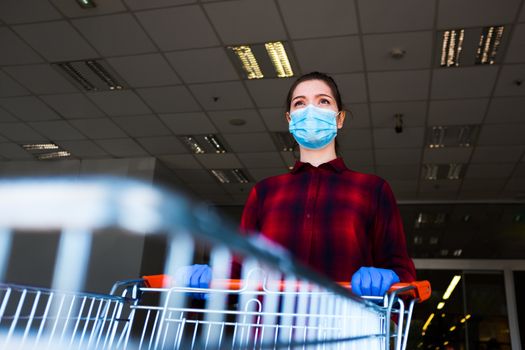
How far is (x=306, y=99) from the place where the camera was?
1634 millimetres

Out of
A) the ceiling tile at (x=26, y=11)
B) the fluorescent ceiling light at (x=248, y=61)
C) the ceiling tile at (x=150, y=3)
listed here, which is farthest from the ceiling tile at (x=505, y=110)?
the ceiling tile at (x=26, y=11)

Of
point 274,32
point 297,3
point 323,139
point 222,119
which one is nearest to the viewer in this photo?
point 323,139

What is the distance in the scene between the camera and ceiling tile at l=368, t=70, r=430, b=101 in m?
4.85

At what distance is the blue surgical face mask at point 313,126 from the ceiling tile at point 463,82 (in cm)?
356

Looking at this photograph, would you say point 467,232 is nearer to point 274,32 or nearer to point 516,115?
point 516,115

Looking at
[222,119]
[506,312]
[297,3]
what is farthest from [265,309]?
[506,312]

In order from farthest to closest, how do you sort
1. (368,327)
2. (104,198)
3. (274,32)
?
(274,32)
(368,327)
(104,198)

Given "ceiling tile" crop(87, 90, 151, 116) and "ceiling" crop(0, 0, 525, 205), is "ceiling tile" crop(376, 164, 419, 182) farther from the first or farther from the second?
"ceiling tile" crop(87, 90, 151, 116)

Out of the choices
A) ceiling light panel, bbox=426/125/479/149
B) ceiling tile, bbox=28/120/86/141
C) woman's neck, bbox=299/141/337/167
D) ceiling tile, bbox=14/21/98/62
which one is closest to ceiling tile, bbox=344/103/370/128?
ceiling light panel, bbox=426/125/479/149

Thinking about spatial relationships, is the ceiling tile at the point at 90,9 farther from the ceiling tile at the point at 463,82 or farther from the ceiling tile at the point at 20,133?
the ceiling tile at the point at 463,82

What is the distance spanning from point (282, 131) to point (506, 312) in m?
5.19

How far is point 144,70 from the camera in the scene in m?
5.03

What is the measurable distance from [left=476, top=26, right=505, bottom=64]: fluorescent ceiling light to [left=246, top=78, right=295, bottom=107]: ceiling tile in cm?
181

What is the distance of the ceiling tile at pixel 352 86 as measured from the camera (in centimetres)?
495
